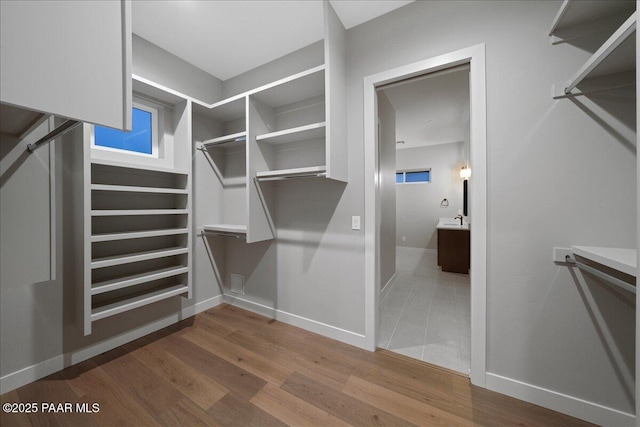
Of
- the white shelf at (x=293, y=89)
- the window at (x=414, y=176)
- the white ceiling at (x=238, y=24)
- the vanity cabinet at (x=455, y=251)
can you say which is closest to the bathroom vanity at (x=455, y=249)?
the vanity cabinet at (x=455, y=251)

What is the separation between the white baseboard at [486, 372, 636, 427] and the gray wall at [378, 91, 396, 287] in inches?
64.5

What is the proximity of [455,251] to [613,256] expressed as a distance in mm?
3420

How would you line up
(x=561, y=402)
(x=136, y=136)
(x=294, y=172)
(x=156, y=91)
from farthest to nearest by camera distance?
(x=136, y=136) < (x=156, y=91) < (x=294, y=172) < (x=561, y=402)

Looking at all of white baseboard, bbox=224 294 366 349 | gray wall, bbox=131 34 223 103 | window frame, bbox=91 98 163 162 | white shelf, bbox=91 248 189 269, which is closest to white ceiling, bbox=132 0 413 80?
gray wall, bbox=131 34 223 103

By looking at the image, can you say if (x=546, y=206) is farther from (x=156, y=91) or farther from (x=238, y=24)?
(x=156, y=91)

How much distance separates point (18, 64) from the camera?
2.02ft

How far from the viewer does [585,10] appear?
1190 millimetres

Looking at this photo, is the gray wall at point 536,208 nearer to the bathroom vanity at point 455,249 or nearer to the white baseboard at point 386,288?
the white baseboard at point 386,288

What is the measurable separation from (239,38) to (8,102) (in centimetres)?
201

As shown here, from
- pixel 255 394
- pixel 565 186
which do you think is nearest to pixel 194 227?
pixel 255 394

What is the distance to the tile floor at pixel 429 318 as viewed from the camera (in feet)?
6.23

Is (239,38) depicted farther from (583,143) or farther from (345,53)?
(583,143)

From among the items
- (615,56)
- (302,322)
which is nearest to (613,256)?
(615,56)

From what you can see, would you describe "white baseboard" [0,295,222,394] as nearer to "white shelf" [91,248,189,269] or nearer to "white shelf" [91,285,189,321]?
"white shelf" [91,285,189,321]
